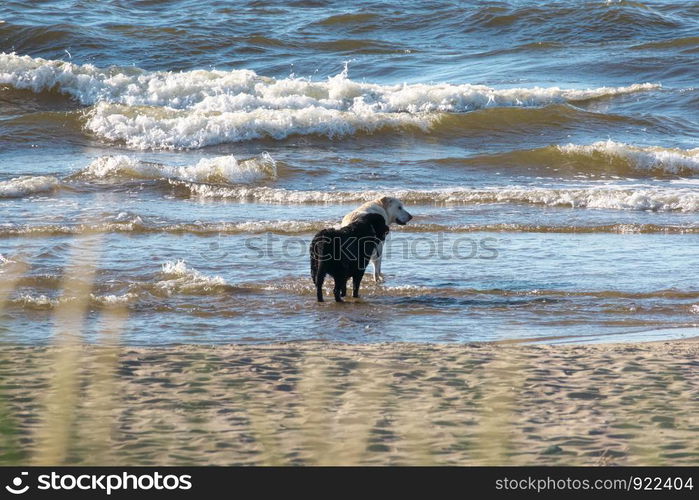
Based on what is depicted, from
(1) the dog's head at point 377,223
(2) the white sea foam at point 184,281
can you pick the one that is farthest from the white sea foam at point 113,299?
(1) the dog's head at point 377,223

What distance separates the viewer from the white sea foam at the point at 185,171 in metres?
15.9

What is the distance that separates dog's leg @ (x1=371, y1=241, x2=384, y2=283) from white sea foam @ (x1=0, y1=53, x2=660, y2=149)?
9825mm

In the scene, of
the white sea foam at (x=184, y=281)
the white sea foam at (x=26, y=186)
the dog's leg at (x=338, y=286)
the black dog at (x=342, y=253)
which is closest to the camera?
the black dog at (x=342, y=253)

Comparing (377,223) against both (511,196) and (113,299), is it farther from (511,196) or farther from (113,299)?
(511,196)

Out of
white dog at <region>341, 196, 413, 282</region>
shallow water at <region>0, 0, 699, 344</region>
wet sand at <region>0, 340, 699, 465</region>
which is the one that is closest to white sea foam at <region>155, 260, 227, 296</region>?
shallow water at <region>0, 0, 699, 344</region>

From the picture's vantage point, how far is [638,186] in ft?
51.2

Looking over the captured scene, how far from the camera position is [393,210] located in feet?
34.6

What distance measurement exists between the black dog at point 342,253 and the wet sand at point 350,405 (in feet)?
6.81

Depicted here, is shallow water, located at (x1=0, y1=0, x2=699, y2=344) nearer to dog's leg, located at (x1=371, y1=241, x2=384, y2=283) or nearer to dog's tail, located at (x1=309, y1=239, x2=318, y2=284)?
dog's leg, located at (x1=371, y1=241, x2=384, y2=283)

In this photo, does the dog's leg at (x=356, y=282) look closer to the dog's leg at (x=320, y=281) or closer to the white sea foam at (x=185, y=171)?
the dog's leg at (x=320, y=281)

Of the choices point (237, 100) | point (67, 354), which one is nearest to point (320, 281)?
point (67, 354)

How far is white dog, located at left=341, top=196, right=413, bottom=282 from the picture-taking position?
992cm
